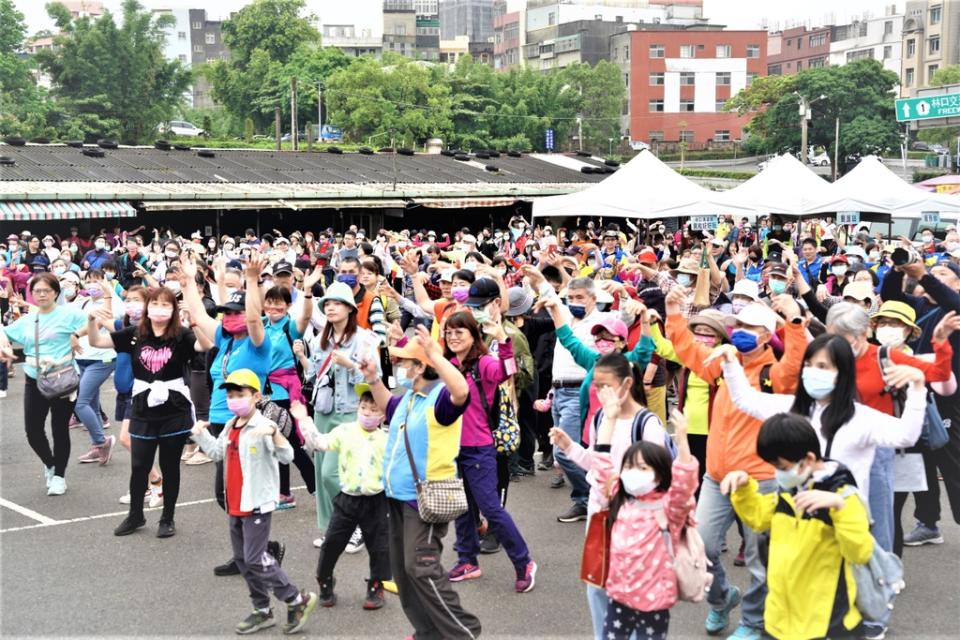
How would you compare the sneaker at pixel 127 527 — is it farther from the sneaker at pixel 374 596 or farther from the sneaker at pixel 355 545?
the sneaker at pixel 374 596

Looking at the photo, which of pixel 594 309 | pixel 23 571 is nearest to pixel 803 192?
pixel 594 309

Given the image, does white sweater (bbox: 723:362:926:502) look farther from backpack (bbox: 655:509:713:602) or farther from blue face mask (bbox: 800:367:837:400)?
backpack (bbox: 655:509:713:602)

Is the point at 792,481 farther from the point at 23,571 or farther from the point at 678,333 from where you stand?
the point at 23,571

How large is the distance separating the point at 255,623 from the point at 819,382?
10.9 feet

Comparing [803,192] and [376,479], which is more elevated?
[803,192]

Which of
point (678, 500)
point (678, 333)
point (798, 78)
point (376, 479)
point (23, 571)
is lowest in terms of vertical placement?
point (23, 571)

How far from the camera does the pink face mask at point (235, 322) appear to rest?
7.27 m

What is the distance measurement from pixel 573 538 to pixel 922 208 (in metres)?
11.8

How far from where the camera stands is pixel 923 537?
7324 millimetres

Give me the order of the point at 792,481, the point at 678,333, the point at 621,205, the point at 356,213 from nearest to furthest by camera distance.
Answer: the point at 792,481, the point at 678,333, the point at 621,205, the point at 356,213

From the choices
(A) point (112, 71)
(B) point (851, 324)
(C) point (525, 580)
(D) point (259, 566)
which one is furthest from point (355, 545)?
(A) point (112, 71)

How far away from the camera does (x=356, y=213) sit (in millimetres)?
32469

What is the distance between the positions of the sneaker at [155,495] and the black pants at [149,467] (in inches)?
28.6

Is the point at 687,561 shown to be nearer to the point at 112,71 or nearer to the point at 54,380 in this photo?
the point at 54,380
